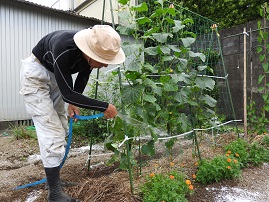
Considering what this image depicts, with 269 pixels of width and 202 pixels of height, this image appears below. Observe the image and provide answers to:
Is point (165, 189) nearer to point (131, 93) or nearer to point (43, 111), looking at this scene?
point (131, 93)

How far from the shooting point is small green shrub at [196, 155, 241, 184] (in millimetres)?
2240

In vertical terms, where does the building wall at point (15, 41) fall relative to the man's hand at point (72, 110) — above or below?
above

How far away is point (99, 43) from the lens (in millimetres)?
1580

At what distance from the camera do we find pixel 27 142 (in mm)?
3934

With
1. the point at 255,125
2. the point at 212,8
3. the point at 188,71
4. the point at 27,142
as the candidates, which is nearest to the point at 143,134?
the point at 188,71

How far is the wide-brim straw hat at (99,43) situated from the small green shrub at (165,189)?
39.0 inches

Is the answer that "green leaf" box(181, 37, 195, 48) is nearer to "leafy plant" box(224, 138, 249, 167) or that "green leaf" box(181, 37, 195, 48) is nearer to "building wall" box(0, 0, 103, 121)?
"leafy plant" box(224, 138, 249, 167)

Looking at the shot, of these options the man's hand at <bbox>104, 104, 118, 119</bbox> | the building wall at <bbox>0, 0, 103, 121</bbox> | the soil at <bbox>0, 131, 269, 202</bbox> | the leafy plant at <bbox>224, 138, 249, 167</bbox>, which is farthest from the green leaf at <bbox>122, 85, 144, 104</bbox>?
the building wall at <bbox>0, 0, 103, 121</bbox>

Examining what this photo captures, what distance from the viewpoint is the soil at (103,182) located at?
1851mm

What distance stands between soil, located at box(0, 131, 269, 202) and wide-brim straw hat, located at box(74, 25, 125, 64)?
3.21 feet

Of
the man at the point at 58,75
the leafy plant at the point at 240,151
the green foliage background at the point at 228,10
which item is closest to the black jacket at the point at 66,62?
the man at the point at 58,75

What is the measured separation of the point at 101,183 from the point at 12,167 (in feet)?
5.46

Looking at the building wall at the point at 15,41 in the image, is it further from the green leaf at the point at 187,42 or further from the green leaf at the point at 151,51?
the green leaf at the point at 187,42

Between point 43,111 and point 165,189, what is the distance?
1085 mm
